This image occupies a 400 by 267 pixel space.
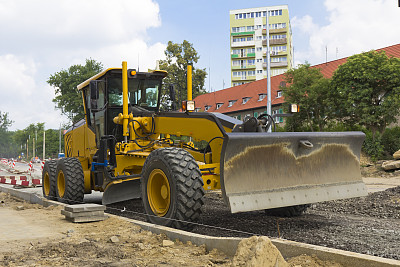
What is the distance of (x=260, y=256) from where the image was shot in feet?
12.7

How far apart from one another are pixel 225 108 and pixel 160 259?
177 ft

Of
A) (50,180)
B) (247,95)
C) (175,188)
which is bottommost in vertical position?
(50,180)

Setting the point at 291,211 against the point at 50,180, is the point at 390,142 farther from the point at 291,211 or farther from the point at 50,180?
the point at 50,180

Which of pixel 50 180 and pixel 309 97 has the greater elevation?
pixel 309 97

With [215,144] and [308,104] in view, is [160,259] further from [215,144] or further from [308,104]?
[308,104]

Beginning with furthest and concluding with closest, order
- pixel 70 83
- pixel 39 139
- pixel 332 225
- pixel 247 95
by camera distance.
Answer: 1. pixel 39 139
2. pixel 70 83
3. pixel 247 95
4. pixel 332 225

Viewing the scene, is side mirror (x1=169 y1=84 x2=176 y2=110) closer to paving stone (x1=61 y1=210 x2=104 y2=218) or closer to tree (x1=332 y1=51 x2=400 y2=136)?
paving stone (x1=61 y1=210 x2=104 y2=218)

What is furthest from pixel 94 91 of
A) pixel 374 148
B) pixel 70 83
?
pixel 70 83

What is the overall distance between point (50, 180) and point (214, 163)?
6.03 meters

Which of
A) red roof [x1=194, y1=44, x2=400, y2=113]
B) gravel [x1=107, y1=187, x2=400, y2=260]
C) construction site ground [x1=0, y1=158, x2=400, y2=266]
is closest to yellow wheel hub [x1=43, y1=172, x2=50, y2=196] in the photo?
construction site ground [x1=0, y1=158, x2=400, y2=266]

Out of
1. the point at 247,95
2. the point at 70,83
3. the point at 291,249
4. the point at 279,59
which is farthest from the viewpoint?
the point at 279,59

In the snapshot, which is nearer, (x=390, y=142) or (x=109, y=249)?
(x=109, y=249)

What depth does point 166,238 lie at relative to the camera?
5.86m

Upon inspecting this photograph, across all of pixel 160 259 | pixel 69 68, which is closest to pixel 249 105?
pixel 69 68
